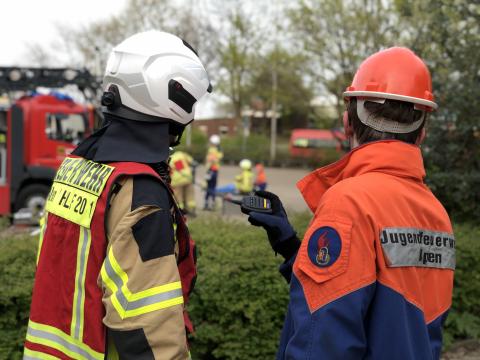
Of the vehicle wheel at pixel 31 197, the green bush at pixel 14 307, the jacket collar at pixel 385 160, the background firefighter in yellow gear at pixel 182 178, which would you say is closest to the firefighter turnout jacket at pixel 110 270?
the jacket collar at pixel 385 160

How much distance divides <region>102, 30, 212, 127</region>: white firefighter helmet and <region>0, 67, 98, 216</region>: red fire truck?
9287 millimetres

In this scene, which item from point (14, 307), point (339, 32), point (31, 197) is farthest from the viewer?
point (339, 32)

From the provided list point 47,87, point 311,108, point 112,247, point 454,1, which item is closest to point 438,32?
point 454,1

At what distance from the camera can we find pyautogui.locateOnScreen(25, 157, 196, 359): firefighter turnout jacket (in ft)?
5.07

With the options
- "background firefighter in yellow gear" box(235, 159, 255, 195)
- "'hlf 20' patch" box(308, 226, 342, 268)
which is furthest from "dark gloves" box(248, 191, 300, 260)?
"background firefighter in yellow gear" box(235, 159, 255, 195)

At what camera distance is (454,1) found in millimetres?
6750

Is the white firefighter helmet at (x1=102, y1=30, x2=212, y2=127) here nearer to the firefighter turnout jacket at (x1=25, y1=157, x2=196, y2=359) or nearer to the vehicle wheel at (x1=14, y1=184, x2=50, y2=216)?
the firefighter turnout jacket at (x1=25, y1=157, x2=196, y2=359)

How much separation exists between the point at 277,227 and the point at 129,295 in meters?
0.65

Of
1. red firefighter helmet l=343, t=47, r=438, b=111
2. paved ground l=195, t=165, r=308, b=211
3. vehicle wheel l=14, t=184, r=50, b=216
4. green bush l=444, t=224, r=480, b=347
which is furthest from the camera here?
paved ground l=195, t=165, r=308, b=211

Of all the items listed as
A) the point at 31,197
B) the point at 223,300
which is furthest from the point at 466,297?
the point at 31,197

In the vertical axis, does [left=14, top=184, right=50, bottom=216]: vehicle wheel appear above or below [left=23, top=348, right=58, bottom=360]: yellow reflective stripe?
below

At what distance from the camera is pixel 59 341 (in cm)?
178

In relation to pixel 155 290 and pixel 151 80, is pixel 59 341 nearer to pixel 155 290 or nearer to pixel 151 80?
pixel 155 290

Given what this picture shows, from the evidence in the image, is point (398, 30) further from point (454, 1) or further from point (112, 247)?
point (112, 247)
